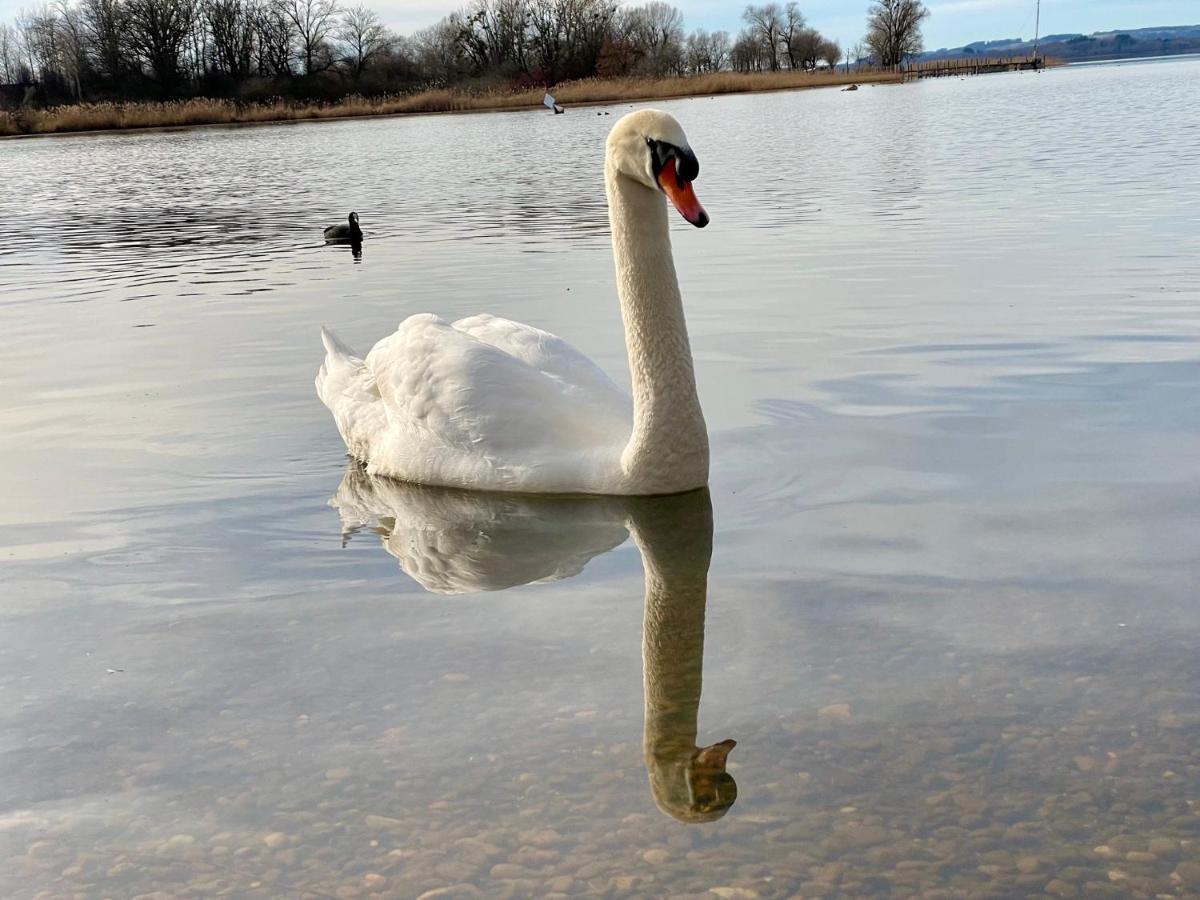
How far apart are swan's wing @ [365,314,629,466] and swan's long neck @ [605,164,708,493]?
0.27m

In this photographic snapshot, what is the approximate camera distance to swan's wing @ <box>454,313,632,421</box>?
5492mm

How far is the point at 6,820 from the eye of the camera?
304 cm

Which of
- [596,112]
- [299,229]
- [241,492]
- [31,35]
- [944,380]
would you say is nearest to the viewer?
[241,492]

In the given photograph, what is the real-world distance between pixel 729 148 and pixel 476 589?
2320 cm

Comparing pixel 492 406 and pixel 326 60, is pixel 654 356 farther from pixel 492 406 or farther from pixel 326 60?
pixel 326 60

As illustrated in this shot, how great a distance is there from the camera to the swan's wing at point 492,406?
5238mm

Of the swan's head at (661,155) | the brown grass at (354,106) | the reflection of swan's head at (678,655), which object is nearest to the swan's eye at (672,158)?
the swan's head at (661,155)

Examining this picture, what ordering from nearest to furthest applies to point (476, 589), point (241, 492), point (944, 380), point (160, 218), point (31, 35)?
point (476, 589) < point (241, 492) < point (944, 380) < point (160, 218) < point (31, 35)

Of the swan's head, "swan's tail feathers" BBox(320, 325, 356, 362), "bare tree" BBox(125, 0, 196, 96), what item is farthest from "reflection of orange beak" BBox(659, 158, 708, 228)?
"bare tree" BBox(125, 0, 196, 96)

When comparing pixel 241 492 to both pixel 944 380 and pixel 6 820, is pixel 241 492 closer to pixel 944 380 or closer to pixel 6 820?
pixel 6 820

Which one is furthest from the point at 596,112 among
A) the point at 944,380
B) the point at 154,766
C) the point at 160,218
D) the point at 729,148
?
the point at 154,766

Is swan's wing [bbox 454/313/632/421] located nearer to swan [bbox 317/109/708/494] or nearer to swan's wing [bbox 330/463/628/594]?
swan [bbox 317/109/708/494]

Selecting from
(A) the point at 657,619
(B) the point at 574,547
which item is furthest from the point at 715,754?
(B) the point at 574,547

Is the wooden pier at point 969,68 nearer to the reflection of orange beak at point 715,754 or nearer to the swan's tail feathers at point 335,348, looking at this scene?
the swan's tail feathers at point 335,348
